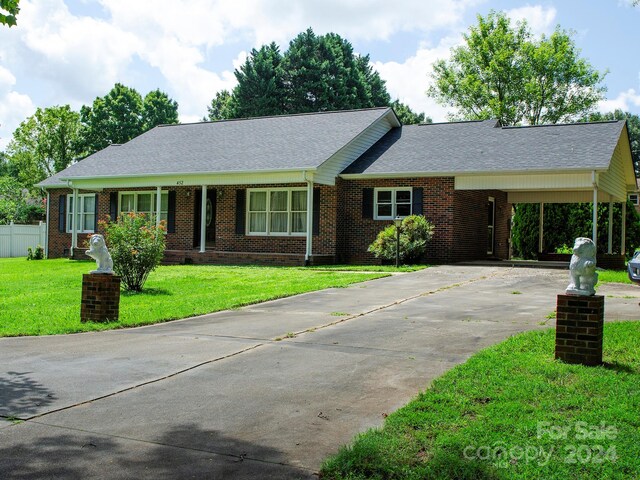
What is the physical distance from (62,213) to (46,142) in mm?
25407

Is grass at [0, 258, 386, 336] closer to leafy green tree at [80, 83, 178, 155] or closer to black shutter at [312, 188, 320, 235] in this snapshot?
black shutter at [312, 188, 320, 235]

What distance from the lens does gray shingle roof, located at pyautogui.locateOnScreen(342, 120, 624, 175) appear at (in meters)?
20.1

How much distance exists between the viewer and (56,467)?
431cm

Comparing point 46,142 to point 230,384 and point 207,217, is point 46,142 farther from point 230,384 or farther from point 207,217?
point 230,384

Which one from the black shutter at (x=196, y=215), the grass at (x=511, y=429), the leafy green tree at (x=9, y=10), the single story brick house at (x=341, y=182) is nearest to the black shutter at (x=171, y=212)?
the single story brick house at (x=341, y=182)

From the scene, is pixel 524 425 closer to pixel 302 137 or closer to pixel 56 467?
pixel 56 467

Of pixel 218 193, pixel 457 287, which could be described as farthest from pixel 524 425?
pixel 218 193

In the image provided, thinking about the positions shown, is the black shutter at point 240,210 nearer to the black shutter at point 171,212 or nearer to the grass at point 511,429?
the black shutter at point 171,212

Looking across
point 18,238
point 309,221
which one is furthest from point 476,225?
point 18,238

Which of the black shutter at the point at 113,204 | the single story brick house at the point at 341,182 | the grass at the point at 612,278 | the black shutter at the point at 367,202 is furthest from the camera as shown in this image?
the black shutter at the point at 113,204

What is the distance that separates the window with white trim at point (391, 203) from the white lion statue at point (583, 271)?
14.7m

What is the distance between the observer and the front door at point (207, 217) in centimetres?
2555

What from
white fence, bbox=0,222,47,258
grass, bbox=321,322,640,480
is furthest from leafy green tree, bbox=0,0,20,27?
white fence, bbox=0,222,47,258

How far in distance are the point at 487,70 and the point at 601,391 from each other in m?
40.6
